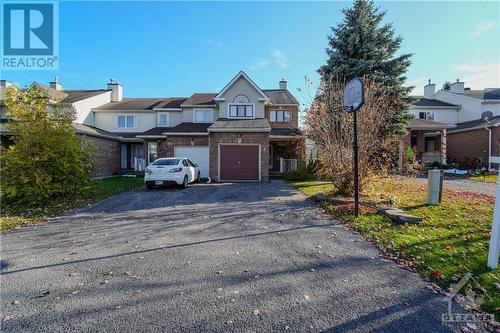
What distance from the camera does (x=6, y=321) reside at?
2.79 metres

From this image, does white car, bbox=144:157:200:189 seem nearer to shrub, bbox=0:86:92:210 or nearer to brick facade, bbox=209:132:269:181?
shrub, bbox=0:86:92:210

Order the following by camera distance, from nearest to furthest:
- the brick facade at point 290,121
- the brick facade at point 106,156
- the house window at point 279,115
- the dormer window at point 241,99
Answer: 1. the brick facade at point 106,156
2. the dormer window at point 241,99
3. the brick facade at point 290,121
4. the house window at point 279,115

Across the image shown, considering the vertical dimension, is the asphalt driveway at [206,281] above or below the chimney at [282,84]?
below

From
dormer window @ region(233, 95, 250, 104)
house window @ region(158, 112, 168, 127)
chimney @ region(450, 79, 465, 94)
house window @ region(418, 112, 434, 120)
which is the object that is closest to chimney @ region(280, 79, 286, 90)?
dormer window @ region(233, 95, 250, 104)

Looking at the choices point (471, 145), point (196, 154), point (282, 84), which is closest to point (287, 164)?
point (196, 154)

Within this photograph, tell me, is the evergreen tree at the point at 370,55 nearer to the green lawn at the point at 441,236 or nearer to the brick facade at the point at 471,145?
the green lawn at the point at 441,236

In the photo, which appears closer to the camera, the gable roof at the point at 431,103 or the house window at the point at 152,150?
the house window at the point at 152,150

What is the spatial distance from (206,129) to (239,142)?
375 cm

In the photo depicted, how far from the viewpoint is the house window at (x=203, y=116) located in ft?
73.6

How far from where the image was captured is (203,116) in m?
22.5

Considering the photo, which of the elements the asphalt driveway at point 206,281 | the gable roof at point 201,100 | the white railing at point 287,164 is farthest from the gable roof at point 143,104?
the asphalt driveway at point 206,281

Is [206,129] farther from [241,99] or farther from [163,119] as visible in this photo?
[163,119]

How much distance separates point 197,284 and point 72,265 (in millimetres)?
2267

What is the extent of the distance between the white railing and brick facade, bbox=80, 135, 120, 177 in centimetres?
1410
